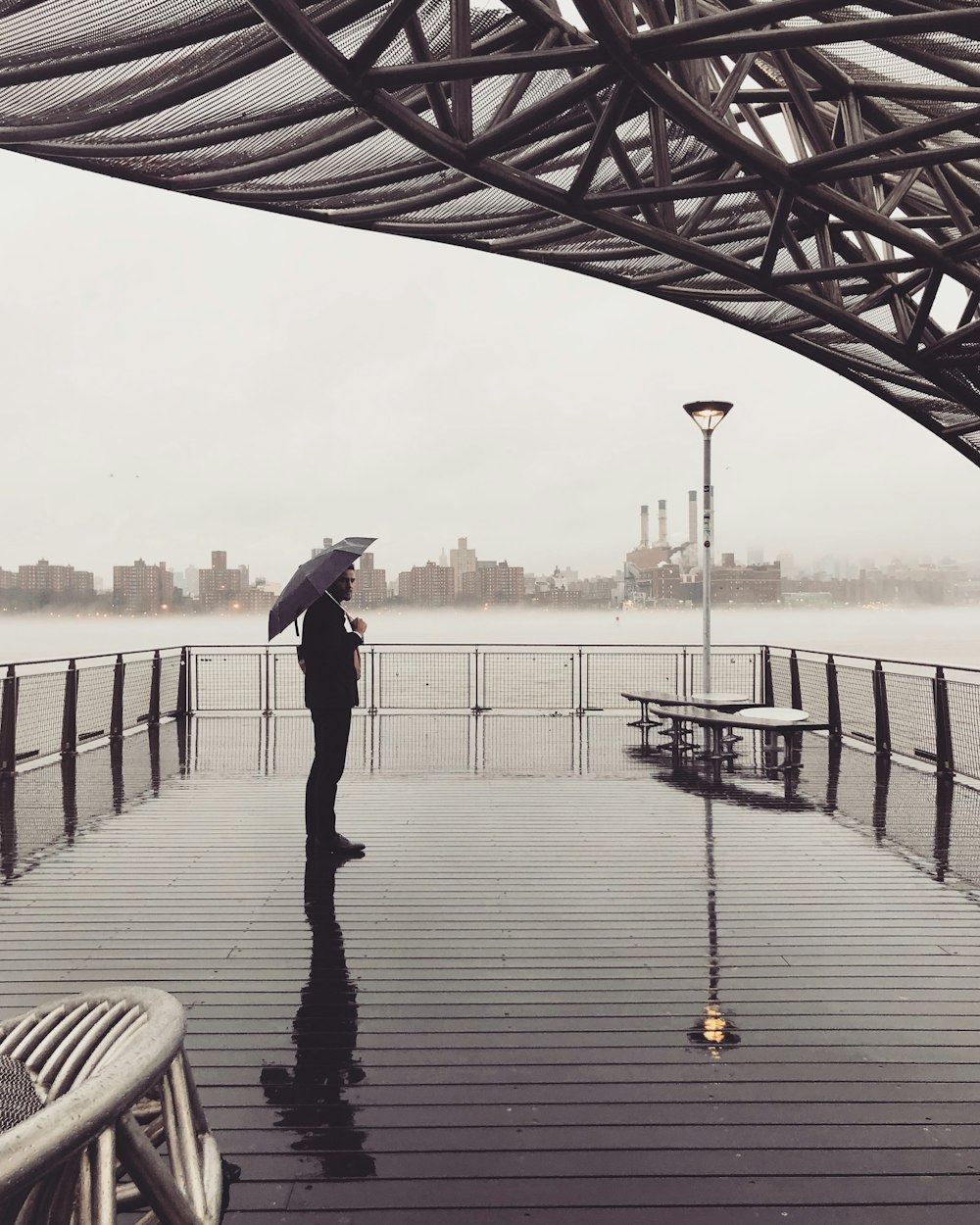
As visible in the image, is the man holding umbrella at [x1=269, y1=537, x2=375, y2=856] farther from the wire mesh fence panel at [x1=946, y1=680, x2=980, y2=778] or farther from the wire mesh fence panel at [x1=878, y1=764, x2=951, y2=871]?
the wire mesh fence panel at [x1=946, y1=680, x2=980, y2=778]

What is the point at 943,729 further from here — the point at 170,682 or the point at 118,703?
the point at 170,682

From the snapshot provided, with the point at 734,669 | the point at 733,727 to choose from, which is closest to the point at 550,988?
the point at 733,727

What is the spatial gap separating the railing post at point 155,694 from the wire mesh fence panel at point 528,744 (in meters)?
4.70

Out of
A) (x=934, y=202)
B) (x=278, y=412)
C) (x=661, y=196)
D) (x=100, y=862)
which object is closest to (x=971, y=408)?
(x=934, y=202)

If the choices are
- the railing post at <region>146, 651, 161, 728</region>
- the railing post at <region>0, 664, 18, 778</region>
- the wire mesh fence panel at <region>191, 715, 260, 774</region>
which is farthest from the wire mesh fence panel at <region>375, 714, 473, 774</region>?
the railing post at <region>0, 664, 18, 778</region>

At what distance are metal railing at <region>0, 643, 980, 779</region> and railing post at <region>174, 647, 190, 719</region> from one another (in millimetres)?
21

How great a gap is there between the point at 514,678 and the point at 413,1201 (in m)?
12.6

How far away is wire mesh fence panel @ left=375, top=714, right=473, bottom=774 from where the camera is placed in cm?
1001

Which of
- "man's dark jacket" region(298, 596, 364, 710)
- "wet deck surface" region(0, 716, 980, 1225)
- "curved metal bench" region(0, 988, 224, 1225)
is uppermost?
"man's dark jacket" region(298, 596, 364, 710)

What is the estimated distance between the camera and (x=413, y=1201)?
8.35ft

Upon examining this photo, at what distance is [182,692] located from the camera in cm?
1402

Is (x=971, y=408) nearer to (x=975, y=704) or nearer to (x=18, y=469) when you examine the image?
(x=975, y=704)

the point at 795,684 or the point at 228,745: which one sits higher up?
the point at 795,684

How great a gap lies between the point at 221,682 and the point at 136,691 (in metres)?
2.05
